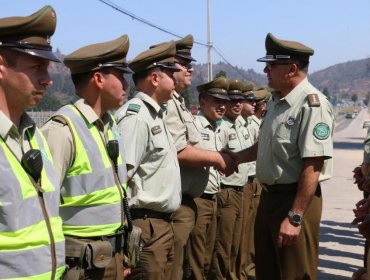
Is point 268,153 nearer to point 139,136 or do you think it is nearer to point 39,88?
point 139,136

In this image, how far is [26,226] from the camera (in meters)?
2.25

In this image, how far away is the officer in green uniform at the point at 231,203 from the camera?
6258 millimetres

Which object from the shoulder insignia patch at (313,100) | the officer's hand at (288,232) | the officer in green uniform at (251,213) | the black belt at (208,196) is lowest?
the officer in green uniform at (251,213)

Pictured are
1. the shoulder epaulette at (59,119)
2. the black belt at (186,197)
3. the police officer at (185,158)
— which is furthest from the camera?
the black belt at (186,197)

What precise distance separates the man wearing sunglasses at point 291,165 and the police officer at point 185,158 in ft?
1.73

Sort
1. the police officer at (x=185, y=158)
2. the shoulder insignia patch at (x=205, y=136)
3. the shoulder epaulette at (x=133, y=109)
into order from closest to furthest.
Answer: the shoulder epaulette at (x=133, y=109), the police officer at (x=185, y=158), the shoulder insignia patch at (x=205, y=136)

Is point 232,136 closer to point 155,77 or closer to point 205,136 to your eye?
point 205,136

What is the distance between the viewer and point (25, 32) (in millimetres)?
2428

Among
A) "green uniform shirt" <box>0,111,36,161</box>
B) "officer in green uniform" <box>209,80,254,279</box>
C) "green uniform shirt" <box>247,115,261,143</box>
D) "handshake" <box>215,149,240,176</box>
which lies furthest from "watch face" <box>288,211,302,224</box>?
"green uniform shirt" <box>247,115,261,143</box>

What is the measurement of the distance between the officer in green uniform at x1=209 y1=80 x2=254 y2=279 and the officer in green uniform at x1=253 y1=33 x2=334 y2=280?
1837 mm

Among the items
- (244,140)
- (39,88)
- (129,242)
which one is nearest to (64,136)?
(39,88)

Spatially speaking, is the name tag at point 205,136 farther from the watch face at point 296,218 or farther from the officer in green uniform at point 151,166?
the watch face at point 296,218

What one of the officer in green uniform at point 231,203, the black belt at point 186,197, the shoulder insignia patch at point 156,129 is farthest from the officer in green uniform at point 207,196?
the shoulder insignia patch at point 156,129

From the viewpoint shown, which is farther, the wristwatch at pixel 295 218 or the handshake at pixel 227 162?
the handshake at pixel 227 162
